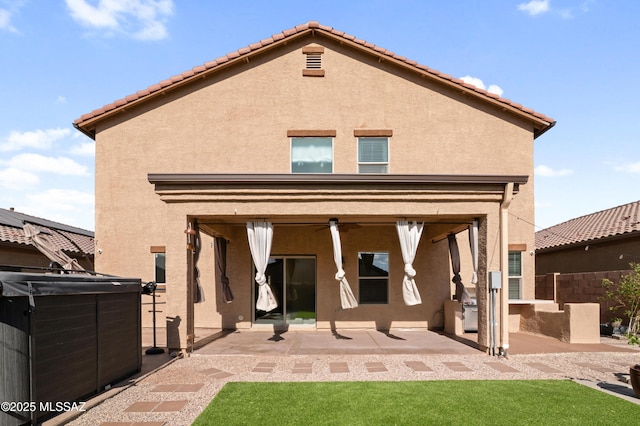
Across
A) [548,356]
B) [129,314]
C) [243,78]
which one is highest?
[243,78]

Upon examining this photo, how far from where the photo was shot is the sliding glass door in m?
13.3

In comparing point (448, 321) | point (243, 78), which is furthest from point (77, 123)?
point (448, 321)

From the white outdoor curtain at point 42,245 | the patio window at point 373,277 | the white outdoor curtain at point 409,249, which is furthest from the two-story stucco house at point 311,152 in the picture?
the white outdoor curtain at point 42,245

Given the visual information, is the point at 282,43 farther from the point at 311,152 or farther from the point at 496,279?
the point at 496,279

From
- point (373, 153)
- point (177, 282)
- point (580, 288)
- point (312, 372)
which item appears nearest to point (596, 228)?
point (580, 288)

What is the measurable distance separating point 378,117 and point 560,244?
10.6m

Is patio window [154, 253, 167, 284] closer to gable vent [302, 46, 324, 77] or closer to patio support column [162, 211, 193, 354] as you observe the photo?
patio support column [162, 211, 193, 354]

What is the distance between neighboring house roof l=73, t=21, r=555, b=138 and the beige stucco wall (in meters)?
0.30

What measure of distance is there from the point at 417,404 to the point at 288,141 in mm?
9441

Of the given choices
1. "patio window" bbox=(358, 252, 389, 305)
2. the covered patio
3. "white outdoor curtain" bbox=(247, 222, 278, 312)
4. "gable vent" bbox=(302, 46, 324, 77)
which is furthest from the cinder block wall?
"gable vent" bbox=(302, 46, 324, 77)

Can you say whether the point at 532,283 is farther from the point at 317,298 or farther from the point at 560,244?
the point at 317,298

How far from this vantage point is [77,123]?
1339cm

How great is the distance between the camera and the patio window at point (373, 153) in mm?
13359

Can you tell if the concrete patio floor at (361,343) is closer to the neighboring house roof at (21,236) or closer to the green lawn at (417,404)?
the green lawn at (417,404)
